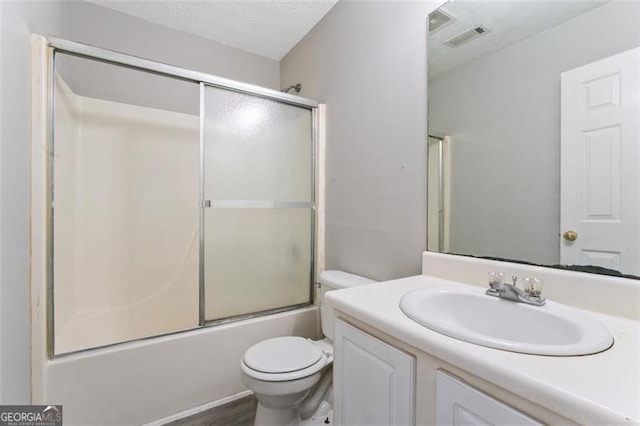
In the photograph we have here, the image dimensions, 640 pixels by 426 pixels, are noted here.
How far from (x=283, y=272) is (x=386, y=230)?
814 mm

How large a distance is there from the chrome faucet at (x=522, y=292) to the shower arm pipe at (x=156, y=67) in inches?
62.6

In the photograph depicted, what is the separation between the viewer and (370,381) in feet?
2.67

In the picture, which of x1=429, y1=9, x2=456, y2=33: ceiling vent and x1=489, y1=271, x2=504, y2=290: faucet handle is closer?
x1=489, y1=271, x2=504, y2=290: faucet handle

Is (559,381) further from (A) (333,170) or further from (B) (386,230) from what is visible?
(A) (333,170)

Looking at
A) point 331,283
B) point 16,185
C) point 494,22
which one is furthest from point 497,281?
point 16,185

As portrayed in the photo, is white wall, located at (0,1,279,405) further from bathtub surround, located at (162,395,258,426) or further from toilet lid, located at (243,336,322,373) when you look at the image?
toilet lid, located at (243,336,322,373)

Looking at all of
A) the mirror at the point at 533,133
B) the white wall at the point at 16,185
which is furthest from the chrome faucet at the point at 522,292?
the white wall at the point at 16,185

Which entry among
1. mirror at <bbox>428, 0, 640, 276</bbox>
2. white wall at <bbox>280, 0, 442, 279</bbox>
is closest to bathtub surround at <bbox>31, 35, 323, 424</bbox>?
white wall at <bbox>280, 0, 442, 279</bbox>

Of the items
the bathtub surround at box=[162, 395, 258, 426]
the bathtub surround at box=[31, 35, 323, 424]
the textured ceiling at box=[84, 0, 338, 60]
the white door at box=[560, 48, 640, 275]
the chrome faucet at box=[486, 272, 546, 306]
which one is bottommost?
the bathtub surround at box=[162, 395, 258, 426]

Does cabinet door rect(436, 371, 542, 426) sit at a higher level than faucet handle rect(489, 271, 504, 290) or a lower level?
lower

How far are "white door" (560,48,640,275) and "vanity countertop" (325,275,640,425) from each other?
8.1 inches

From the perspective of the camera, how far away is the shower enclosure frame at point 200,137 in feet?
4.02

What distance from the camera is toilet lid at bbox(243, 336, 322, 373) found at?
1.25 m

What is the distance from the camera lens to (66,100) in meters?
1.59
